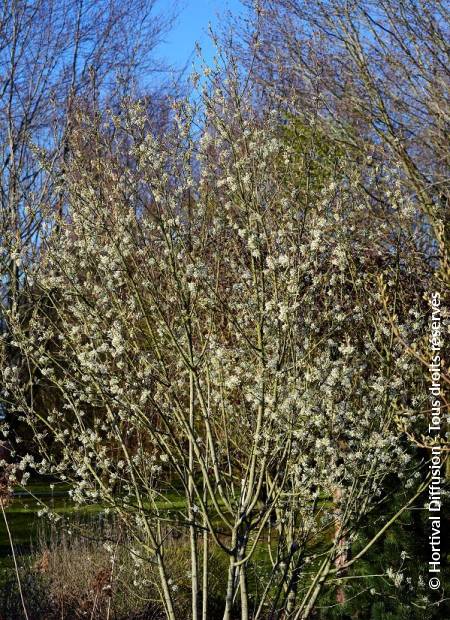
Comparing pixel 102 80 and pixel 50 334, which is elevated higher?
pixel 102 80

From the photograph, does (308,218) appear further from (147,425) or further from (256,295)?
(147,425)

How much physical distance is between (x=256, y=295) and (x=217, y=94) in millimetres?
1105

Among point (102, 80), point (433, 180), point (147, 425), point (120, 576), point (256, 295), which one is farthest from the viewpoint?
point (102, 80)

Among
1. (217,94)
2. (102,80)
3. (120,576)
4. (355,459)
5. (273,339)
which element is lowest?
(120,576)

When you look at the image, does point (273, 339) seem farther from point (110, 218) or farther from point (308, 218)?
point (110, 218)

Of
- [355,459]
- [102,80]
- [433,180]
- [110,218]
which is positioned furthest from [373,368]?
[102,80]

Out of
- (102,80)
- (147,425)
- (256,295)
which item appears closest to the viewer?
(256,295)

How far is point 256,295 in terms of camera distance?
3672 millimetres

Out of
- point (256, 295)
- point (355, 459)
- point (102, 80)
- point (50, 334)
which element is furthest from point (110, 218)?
point (102, 80)

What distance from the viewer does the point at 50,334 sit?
4.01 meters

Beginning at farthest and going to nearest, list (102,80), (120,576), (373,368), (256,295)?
(102,80) → (120,576) → (373,368) → (256,295)

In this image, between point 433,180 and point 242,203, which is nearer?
point 242,203

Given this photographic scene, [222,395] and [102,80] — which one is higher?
[102,80]

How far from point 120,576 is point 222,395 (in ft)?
9.41
